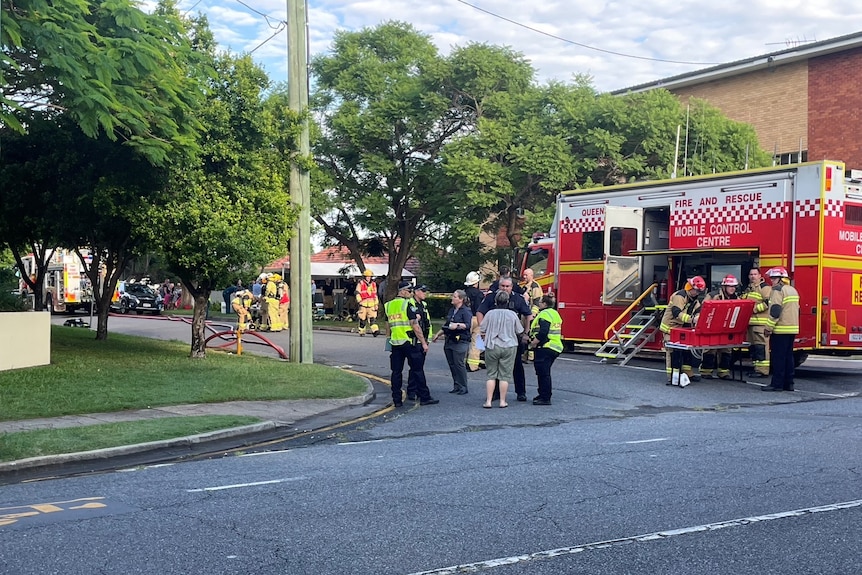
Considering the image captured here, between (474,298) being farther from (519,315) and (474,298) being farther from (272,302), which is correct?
(272,302)

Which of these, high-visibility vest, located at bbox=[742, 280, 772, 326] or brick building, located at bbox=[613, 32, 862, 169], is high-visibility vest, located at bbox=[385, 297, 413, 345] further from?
brick building, located at bbox=[613, 32, 862, 169]

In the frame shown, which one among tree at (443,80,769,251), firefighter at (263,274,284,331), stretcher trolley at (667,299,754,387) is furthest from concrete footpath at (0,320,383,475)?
tree at (443,80,769,251)

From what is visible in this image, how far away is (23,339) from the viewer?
15.5 metres

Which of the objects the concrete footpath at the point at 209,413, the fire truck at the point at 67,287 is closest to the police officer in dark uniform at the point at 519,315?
the concrete footpath at the point at 209,413

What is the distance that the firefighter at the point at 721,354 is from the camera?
50.8 feet

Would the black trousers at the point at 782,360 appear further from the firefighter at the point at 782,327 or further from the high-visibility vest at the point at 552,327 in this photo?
the high-visibility vest at the point at 552,327

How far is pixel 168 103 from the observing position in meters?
13.5

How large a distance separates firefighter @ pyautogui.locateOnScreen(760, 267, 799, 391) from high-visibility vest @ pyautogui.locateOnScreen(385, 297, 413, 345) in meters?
5.88

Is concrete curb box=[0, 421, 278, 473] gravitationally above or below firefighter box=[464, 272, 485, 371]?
below

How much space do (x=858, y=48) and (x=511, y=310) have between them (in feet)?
78.7

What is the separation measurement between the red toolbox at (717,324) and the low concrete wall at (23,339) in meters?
10.7

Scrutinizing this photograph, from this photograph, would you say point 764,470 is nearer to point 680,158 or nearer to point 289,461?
point 289,461

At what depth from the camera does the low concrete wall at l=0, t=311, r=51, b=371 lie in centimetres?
1511

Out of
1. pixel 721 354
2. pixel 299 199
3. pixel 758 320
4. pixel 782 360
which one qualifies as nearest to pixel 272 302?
pixel 299 199
